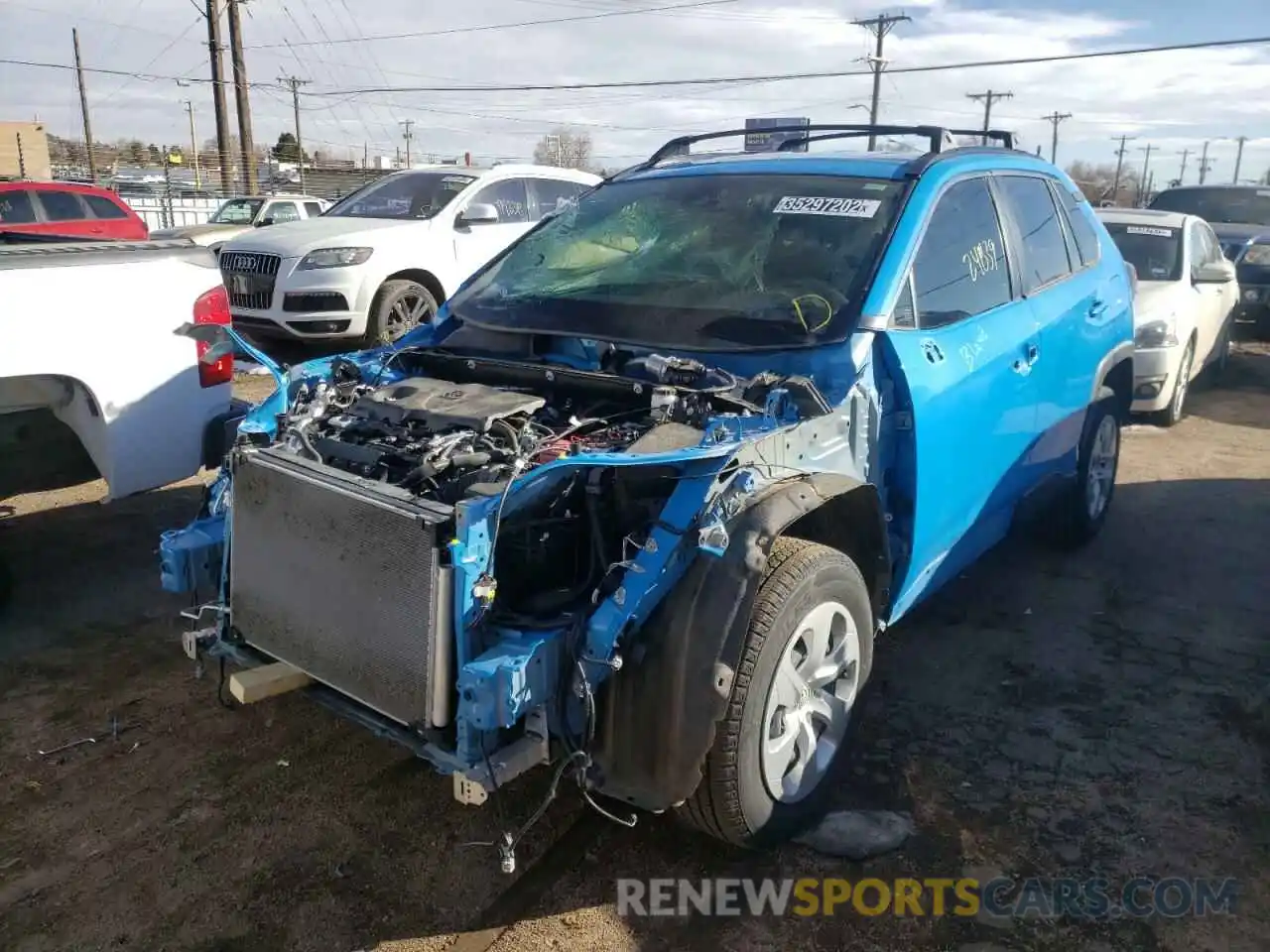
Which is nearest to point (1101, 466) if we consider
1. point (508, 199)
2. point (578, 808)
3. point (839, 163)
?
point (839, 163)

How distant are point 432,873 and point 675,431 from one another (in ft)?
4.74

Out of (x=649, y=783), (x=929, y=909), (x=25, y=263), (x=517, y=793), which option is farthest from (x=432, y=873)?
(x=25, y=263)

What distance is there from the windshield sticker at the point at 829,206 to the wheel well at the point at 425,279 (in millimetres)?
5940

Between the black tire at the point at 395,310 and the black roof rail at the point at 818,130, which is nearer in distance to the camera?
the black roof rail at the point at 818,130

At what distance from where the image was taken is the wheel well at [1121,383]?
5.34m

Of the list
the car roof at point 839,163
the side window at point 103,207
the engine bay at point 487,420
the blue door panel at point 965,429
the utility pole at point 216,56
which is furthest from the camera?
the utility pole at point 216,56

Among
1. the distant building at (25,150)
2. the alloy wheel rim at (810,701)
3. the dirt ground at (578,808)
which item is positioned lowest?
the dirt ground at (578,808)

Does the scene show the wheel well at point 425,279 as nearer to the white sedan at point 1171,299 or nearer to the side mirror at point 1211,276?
the white sedan at point 1171,299

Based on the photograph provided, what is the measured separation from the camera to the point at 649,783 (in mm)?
2564

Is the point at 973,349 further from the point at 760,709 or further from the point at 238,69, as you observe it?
the point at 238,69

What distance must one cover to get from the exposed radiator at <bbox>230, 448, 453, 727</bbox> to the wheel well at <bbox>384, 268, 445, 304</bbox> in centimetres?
648

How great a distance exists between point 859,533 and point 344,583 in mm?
1627

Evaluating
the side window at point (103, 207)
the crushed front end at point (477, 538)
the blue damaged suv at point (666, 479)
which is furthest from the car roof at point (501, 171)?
the crushed front end at point (477, 538)

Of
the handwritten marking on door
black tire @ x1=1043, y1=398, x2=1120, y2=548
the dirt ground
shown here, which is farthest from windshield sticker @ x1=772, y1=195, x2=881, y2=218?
black tire @ x1=1043, y1=398, x2=1120, y2=548
